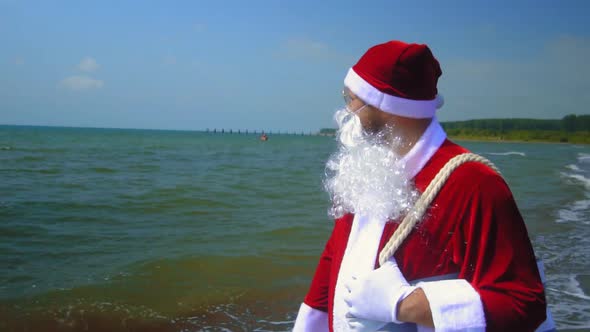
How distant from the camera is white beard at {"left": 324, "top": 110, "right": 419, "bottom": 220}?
56.9 inches

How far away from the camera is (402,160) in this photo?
1.47 m

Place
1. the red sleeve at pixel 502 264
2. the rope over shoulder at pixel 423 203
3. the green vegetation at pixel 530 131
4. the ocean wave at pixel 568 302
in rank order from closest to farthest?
the red sleeve at pixel 502 264
the rope over shoulder at pixel 423 203
the ocean wave at pixel 568 302
the green vegetation at pixel 530 131

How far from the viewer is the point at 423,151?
145 centimetres

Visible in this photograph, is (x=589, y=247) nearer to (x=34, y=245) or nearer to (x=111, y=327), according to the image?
(x=111, y=327)

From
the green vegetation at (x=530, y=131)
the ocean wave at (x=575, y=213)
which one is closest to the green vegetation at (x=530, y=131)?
the green vegetation at (x=530, y=131)

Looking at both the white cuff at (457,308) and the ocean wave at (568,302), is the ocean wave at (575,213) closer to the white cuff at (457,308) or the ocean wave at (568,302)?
the ocean wave at (568,302)

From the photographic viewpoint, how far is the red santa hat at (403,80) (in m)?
1.43

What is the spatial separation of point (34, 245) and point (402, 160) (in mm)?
7126

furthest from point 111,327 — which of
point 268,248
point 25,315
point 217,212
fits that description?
point 217,212

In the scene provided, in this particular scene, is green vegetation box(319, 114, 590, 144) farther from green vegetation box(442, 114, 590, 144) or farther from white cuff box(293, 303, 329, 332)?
white cuff box(293, 303, 329, 332)

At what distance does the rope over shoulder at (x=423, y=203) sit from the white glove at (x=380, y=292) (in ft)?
0.11

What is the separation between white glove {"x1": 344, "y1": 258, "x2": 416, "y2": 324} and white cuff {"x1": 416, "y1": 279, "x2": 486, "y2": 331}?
0.26 feet

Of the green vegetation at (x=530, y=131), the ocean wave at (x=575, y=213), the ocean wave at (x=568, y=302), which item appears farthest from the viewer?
the green vegetation at (x=530, y=131)

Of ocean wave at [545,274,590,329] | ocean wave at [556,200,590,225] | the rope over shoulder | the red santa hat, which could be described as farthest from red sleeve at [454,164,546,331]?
ocean wave at [556,200,590,225]
